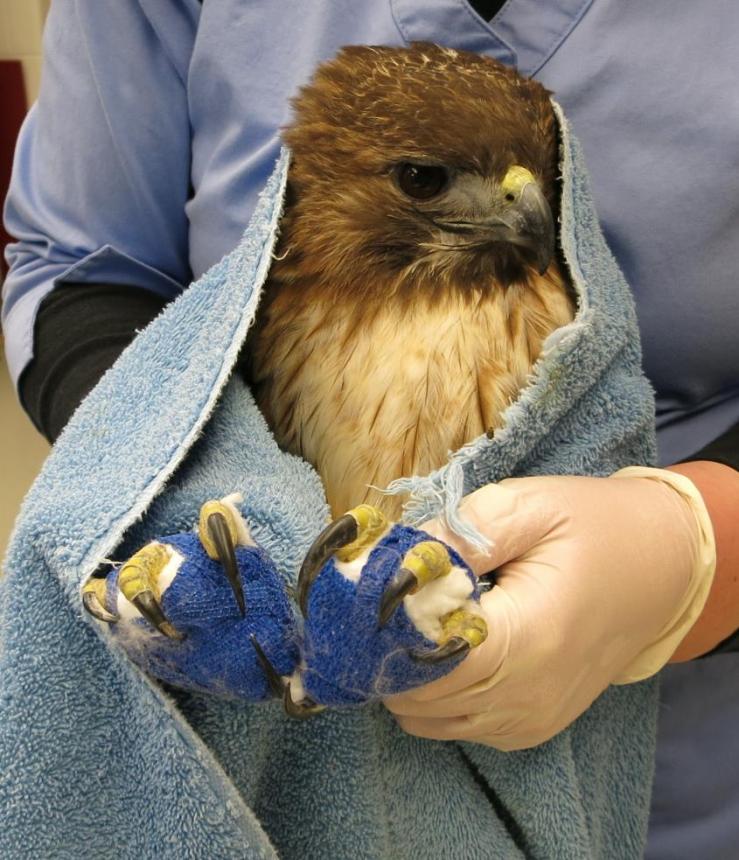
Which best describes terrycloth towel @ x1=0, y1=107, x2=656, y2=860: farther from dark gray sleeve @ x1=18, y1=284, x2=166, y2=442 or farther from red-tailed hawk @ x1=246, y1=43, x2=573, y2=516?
dark gray sleeve @ x1=18, y1=284, x2=166, y2=442

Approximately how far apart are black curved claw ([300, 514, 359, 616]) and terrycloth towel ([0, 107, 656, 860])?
7 centimetres

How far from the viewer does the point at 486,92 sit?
26.8 inches

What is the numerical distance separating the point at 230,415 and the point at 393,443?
5.7 inches

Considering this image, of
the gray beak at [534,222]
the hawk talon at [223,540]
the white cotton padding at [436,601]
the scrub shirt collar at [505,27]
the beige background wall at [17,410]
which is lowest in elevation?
the beige background wall at [17,410]

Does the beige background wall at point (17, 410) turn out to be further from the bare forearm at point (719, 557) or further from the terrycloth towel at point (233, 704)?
the bare forearm at point (719, 557)

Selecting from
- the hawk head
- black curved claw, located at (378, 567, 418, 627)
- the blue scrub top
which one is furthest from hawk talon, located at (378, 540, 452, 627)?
the blue scrub top

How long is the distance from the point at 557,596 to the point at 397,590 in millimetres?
202

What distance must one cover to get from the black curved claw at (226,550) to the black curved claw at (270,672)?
23mm

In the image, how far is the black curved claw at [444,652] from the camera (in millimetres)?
449

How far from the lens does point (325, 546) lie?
1.45 ft

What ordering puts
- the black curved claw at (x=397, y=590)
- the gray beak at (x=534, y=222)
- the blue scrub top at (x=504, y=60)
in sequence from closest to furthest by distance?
the black curved claw at (x=397, y=590), the gray beak at (x=534, y=222), the blue scrub top at (x=504, y=60)

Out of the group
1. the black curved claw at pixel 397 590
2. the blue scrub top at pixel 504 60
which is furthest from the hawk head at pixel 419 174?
the black curved claw at pixel 397 590

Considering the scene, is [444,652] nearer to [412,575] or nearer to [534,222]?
[412,575]

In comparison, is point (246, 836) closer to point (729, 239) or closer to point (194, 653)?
point (194, 653)
